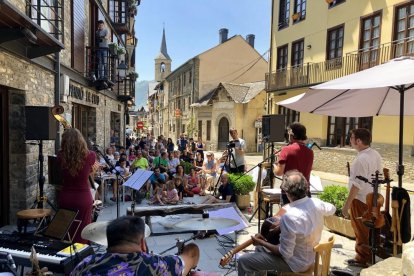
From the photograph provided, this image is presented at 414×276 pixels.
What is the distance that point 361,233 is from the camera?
443 centimetres

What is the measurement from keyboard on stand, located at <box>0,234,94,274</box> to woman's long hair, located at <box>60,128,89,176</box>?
82 cm

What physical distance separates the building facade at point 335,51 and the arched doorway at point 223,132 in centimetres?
841

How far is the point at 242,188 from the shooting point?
291 inches

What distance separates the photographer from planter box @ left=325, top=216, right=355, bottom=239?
545 cm

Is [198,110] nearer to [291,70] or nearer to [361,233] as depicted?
[291,70]

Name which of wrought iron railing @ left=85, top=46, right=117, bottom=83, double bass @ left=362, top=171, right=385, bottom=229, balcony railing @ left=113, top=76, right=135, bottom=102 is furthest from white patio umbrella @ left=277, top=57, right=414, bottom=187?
balcony railing @ left=113, top=76, right=135, bottom=102

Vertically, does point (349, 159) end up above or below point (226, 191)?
above

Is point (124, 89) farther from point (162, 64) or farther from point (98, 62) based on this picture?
point (162, 64)

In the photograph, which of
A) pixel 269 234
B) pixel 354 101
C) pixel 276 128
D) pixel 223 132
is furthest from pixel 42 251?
pixel 223 132

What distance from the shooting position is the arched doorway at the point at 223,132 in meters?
28.3

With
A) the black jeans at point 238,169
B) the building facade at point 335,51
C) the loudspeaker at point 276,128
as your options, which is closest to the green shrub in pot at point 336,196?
the loudspeaker at point 276,128

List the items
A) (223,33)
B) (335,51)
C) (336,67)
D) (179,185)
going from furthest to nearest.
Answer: (223,33) → (335,51) → (336,67) → (179,185)

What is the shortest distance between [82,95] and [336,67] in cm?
1103

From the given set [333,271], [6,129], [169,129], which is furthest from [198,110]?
[333,271]
